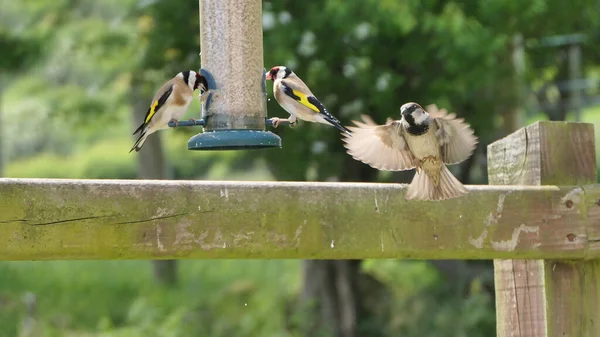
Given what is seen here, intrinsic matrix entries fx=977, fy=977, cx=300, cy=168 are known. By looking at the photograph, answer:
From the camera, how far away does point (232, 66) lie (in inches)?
141

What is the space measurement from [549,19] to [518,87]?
2.53 feet

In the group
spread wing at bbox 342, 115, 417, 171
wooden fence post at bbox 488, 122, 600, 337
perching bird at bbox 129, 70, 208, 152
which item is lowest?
wooden fence post at bbox 488, 122, 600, 337

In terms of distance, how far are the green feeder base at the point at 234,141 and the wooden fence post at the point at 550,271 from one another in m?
0.81

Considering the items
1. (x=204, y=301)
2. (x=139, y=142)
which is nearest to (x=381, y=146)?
(x=139, y=142)

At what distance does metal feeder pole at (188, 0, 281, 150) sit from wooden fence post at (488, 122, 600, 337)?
0.97 meters

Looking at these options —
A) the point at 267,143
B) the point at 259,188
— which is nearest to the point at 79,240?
the point at 259,188

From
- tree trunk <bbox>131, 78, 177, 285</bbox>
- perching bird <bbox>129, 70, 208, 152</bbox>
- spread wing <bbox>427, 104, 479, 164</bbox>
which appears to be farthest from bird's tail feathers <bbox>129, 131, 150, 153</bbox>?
tree trunk <bbox>131, 78, 177, 285</bbox>

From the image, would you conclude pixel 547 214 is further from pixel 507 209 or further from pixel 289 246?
pixel 289 246

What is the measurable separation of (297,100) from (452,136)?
0.89 m

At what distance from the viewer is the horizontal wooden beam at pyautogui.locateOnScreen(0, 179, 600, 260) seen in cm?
246

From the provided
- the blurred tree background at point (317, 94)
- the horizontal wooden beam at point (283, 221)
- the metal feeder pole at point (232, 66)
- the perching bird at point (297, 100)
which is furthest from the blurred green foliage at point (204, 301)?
the horizontal wooden beam at point (283, 221)

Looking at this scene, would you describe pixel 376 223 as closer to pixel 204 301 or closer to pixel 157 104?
pixel 157 104

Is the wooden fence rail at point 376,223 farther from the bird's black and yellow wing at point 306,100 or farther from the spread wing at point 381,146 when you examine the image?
the bird's black and yellow wing at point 306,100

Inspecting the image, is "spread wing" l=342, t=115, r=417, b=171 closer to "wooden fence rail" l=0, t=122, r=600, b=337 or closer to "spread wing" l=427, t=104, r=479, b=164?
"spread wing" l=427, t=104, r=479, b=164
